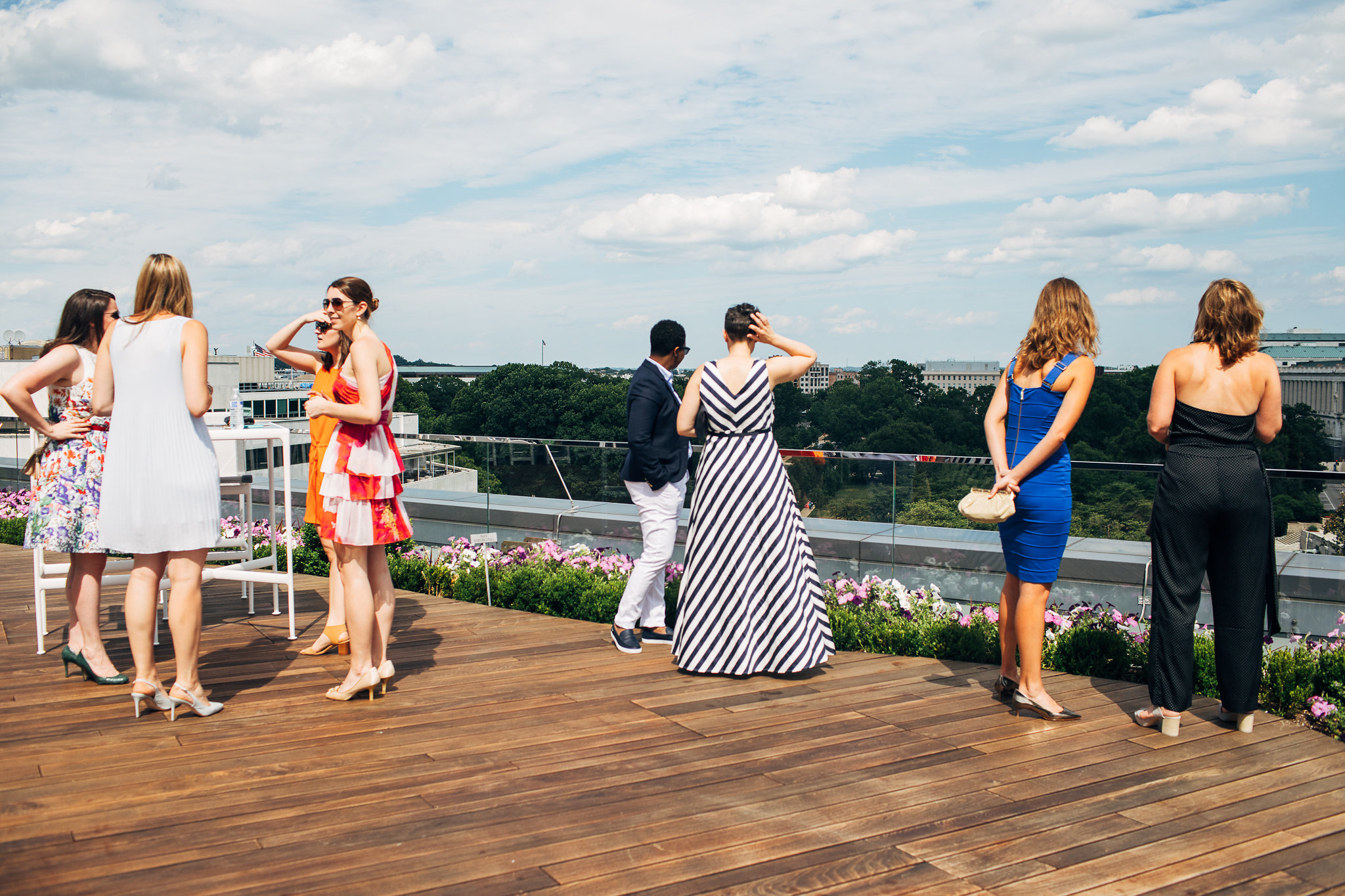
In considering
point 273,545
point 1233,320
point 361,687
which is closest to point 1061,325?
point 1233,320

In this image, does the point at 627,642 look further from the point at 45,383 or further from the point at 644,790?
the point at 45,383

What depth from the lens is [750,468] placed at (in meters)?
4.64

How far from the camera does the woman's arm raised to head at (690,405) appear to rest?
4613 mm

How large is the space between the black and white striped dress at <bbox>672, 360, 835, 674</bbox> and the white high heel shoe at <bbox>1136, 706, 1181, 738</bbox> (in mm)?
1372

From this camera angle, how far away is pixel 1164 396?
385 cm

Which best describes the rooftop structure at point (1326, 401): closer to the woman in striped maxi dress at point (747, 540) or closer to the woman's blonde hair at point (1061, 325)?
the woman's blonde hair at point (1061, 325)

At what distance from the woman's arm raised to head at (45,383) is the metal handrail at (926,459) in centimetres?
267

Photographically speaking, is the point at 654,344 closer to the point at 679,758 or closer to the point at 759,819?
the point at 679,758

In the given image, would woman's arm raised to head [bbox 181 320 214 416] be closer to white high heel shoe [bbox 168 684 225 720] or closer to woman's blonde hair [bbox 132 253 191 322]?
woman's blonde hair [bbox 132 253 191 322]

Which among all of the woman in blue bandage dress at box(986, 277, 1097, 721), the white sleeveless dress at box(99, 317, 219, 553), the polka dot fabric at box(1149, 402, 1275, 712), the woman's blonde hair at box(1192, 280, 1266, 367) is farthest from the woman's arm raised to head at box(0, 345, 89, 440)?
the woman's blonde hair at box(1192, 280, 1266, 367)

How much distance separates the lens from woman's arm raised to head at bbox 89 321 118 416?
3846 mm

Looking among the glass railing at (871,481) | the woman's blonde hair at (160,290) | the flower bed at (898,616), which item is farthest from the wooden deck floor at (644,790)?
the woman's blonde hair at (160,290)

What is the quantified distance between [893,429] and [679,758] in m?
15.6

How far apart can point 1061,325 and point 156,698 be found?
13.0ft
